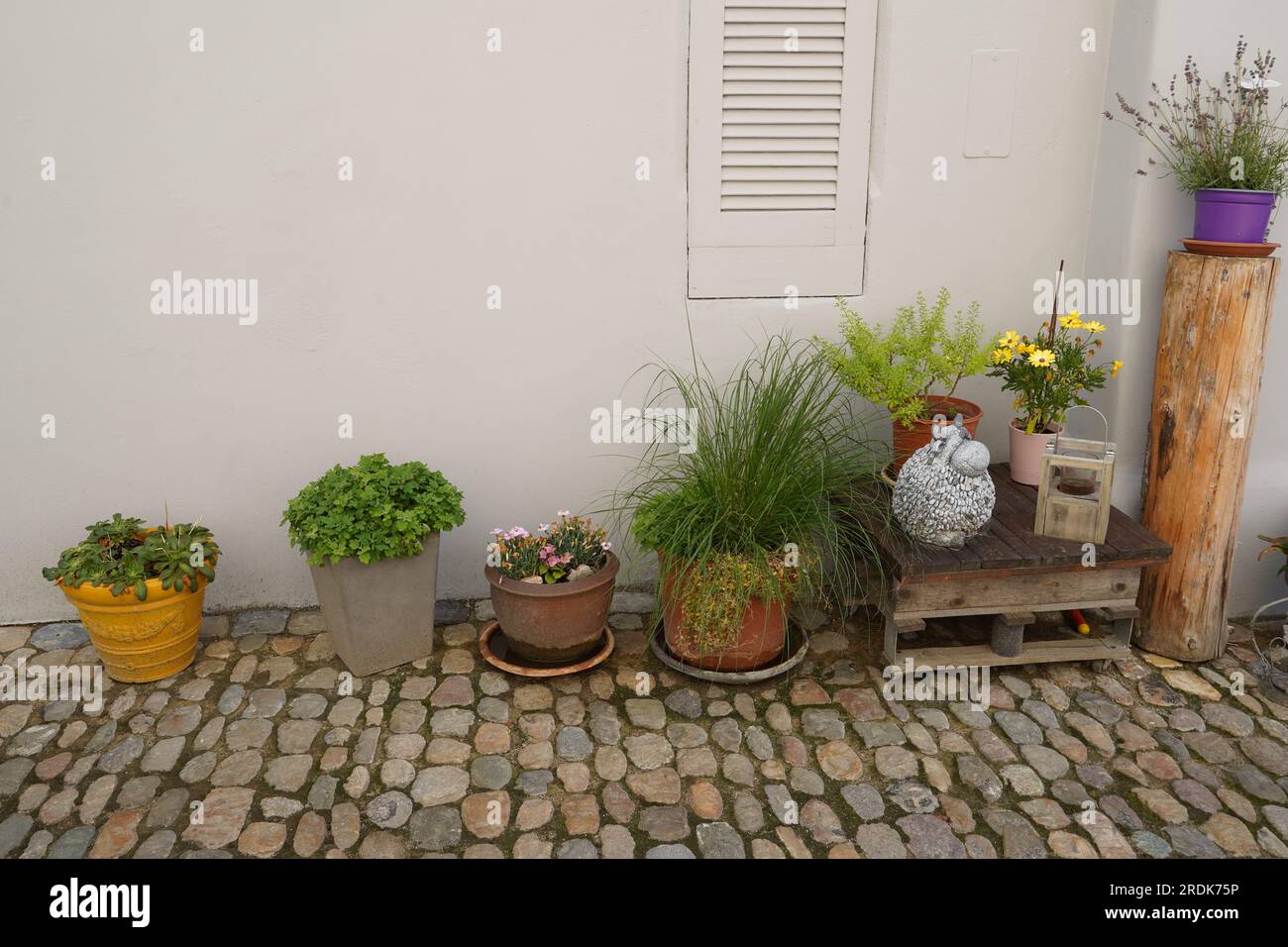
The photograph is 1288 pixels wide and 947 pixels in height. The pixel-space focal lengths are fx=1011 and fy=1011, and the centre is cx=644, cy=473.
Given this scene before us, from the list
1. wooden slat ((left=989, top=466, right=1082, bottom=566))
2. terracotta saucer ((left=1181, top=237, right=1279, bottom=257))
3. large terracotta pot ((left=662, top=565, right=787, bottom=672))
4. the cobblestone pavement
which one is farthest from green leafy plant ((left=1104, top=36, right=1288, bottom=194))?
large terracotta pot ((left=662, top=565, right=787, bottom=672))

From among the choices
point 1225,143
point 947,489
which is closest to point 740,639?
point 947,489

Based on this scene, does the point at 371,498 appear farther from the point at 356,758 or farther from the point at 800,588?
the point at 800,588

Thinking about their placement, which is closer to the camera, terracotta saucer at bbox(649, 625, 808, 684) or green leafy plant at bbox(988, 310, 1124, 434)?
terracotta saucer at bbox(649, 625, 808, 684)

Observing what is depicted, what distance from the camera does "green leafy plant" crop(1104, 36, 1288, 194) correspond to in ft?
12.6

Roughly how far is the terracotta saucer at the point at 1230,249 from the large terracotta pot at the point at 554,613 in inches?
103

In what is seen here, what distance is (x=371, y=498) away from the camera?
390cm

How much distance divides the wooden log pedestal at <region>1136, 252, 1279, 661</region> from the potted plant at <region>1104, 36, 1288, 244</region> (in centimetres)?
17

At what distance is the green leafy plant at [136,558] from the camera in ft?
12.8

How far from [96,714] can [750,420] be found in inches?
108

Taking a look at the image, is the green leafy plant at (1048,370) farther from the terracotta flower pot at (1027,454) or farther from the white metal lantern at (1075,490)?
the white metal lantern at (1075,490)

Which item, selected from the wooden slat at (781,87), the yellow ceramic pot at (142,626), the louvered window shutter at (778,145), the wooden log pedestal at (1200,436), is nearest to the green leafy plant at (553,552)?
the louvered window shutter at (778,145)

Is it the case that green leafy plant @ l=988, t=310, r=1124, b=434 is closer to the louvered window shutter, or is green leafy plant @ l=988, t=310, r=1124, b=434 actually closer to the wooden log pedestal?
the wooden log pedestal

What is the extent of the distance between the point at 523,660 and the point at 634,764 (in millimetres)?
790

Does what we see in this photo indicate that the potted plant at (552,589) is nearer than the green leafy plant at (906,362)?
Yes
